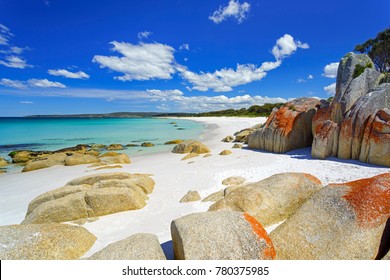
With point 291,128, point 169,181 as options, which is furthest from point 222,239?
point 291,128

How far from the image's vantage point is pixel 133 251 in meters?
3.60

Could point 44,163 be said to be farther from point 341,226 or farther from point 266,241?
point 341,226

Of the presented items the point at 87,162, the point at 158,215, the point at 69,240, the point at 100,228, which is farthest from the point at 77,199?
the point at 87,162

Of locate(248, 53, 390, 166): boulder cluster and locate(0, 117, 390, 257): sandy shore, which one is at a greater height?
locate(248, 53, 390, 166): boulder cluster

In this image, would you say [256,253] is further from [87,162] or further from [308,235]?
[87,162]

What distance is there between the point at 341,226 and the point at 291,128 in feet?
35.5

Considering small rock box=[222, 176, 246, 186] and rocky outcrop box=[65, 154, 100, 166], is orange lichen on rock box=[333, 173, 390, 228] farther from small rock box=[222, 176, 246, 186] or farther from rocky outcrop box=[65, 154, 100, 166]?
rocky outcrop box=[65, 154, 100, 166]

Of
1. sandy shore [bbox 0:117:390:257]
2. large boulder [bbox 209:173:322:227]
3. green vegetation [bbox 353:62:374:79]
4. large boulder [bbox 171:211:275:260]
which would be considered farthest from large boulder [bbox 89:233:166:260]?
green vegetation [bbox 353:62:374:79]

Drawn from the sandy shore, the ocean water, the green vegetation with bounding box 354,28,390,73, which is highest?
the green vegetation with bounding box 354,28,390,73

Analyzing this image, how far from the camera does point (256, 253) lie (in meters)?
3.31

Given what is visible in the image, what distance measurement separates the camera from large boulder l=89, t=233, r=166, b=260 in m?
3.56

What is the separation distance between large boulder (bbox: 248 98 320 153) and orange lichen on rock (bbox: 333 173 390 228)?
9516 mm

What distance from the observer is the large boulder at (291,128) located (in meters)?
13.7
